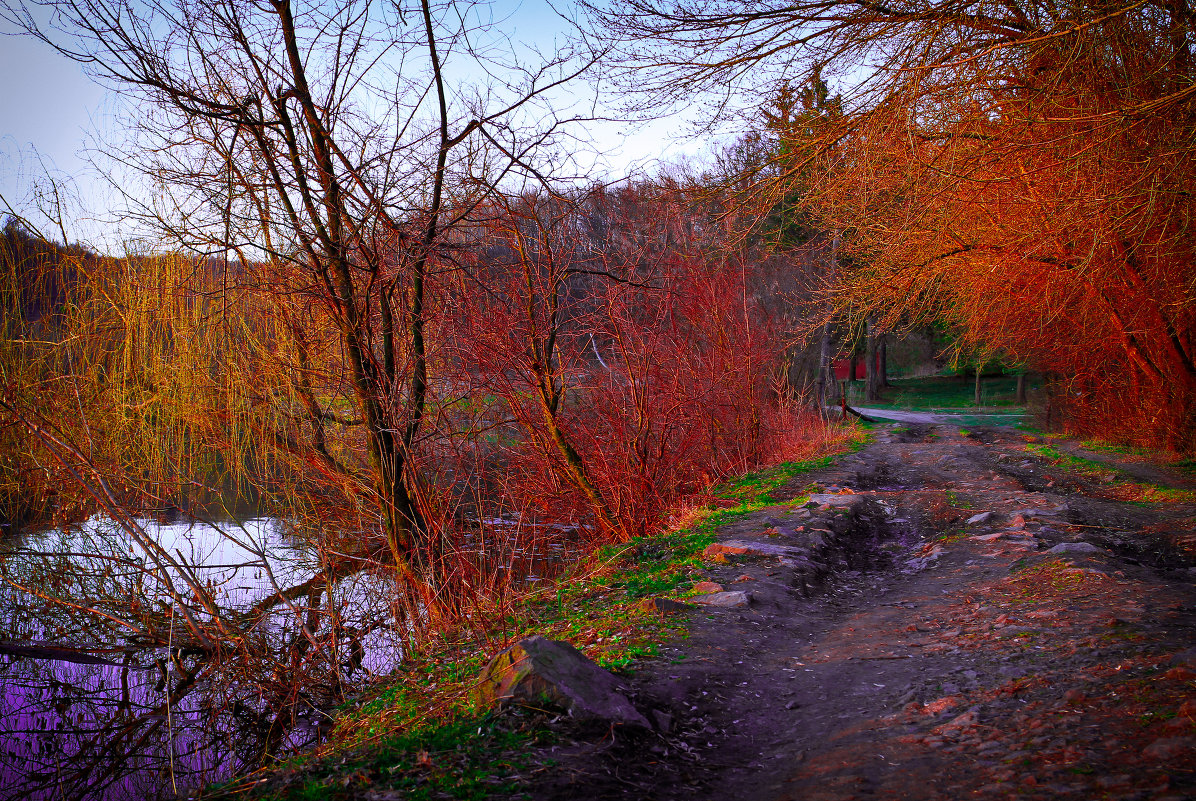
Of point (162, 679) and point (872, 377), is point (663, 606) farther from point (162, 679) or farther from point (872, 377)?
point (872, 377)

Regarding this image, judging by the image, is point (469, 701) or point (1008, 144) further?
point (1008, 144)

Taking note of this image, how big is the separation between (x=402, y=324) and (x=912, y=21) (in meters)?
4.62

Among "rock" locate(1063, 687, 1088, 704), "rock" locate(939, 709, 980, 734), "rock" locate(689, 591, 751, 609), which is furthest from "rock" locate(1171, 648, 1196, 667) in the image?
"rock" locate(689, 591, 751, 609)

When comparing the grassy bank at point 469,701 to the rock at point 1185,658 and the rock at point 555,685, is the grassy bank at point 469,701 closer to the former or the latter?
the rock at point 555,685

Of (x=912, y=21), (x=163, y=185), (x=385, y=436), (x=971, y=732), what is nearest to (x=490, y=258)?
(x=385, y=436)

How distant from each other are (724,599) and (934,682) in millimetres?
1433

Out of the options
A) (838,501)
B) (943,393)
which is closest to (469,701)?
(838,501)

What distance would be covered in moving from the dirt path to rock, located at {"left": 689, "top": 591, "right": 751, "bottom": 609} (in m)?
0.07

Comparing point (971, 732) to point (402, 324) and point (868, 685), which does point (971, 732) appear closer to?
point (868, 685)

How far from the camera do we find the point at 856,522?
23.5 ft

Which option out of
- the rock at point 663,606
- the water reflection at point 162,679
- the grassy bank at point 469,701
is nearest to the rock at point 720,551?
the grassy bank at point 469,701

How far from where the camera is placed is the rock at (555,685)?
2.89 m

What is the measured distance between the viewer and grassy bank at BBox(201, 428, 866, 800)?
8.19 feet

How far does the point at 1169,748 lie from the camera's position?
2375 millimetres
